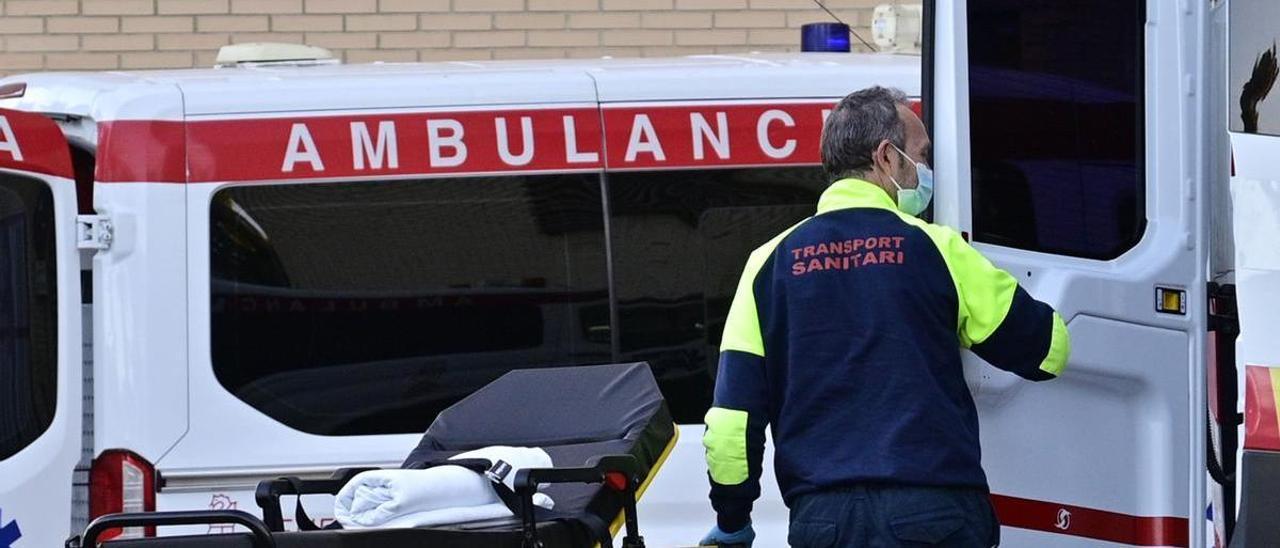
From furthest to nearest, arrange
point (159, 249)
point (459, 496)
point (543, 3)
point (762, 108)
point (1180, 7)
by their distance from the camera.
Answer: point (543, 3) → point (762, 108) → point (159, 249) → point (1180, 7) → point (459, 496)

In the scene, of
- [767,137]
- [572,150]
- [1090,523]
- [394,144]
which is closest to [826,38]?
[767,137]

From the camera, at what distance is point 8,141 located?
4.70m

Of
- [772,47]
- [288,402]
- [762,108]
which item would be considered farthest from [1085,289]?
[772,47]

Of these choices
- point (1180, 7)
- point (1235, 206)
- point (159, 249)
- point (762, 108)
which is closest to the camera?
point (1235, 206)

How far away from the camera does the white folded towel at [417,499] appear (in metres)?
3.65

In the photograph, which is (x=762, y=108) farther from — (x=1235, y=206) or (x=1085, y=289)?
(x=1235, y=206)

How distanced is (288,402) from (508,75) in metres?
0.94

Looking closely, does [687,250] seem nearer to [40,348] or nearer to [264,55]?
[264,55]

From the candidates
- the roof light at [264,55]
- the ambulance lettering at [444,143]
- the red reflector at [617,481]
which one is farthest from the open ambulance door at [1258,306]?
the roof light at [264,55]

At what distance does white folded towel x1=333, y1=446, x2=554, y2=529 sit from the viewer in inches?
144

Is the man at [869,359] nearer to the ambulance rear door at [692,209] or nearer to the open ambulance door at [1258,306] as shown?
the open ambulance door at [1258,306]

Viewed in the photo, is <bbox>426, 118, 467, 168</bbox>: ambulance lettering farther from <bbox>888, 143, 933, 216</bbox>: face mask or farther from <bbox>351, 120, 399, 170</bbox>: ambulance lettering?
<bbox>888, 143, 933, 216</bbox>: face mask

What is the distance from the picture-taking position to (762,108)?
16.9 ft

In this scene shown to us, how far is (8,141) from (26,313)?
1.32 ft
